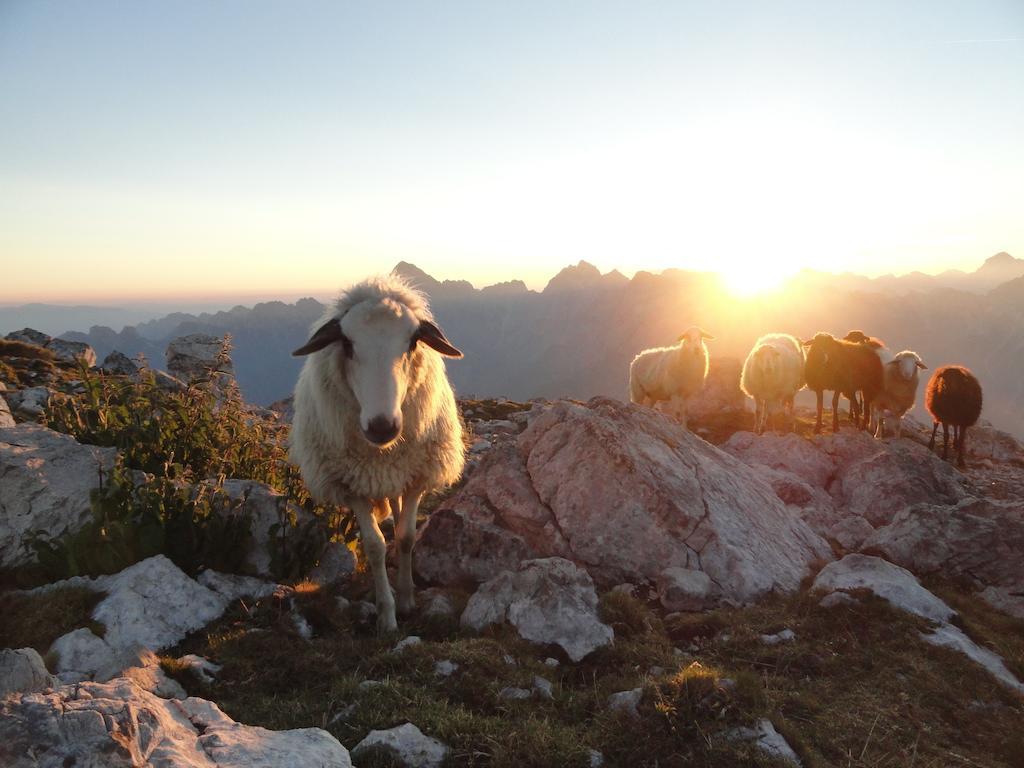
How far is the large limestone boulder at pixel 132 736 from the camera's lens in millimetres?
2219

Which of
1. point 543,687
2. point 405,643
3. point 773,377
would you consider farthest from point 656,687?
point 773,377

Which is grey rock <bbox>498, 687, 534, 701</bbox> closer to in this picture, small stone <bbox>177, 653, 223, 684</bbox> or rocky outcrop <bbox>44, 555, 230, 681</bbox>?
small stone <bbox>177, 653, 223, 684</bbox>

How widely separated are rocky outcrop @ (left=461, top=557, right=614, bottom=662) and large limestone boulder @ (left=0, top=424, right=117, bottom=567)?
16.7ft

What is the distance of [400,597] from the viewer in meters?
7.04

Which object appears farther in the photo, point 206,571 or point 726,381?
point 726,381

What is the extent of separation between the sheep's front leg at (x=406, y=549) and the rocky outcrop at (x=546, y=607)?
89 cm

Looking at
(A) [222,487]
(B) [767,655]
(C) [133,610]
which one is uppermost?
(A) [222,487]

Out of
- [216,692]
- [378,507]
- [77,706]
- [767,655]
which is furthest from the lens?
[378,507]

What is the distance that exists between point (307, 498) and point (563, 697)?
5313 millimetres

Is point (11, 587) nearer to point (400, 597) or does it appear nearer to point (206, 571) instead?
point (206, 571)

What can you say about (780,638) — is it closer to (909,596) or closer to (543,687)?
(909,596)

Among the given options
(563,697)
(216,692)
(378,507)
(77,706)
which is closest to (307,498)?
(378,507)

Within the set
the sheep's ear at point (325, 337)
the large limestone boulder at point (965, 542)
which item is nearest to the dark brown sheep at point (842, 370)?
the large limestone boulder at point (965, 542)

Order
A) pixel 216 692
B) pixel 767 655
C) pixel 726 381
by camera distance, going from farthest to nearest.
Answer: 1. pixel 726 381
2. pixel 767 655
3. pixel 216 692
